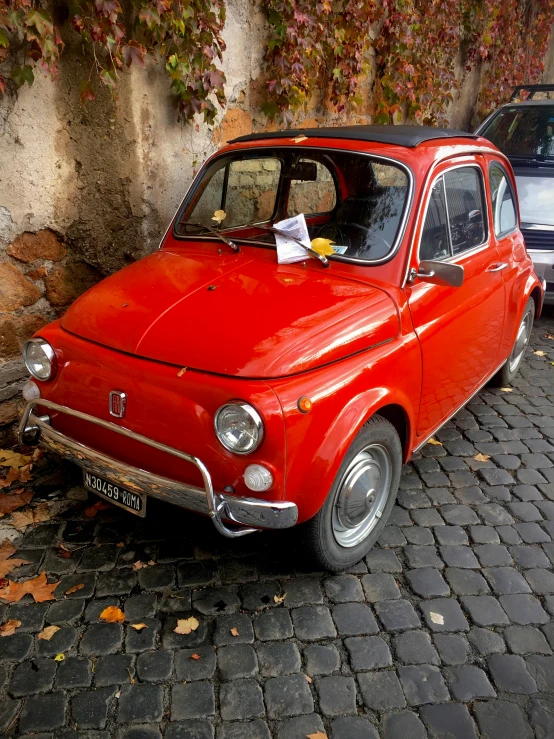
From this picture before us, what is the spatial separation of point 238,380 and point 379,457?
37.9 inches

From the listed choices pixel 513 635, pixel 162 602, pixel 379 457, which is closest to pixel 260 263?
pixel 379 457

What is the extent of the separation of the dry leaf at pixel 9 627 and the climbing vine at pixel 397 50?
4755 mm

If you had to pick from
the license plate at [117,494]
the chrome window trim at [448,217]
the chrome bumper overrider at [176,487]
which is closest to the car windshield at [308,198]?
the chrome window trim at [448,217]

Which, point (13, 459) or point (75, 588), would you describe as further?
point (13, 459)

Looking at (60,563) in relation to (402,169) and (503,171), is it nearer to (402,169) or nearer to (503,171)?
(402,169)

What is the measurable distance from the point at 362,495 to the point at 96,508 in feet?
4.82

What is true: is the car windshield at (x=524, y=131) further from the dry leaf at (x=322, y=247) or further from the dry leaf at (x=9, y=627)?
the dry leaf at (x=9, y=627)

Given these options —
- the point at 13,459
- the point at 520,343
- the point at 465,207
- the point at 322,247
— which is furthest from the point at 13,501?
the point at 520,343

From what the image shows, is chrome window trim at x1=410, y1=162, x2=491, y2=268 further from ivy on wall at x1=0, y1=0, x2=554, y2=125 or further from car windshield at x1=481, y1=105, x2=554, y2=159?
car windshield at x1=481, y1=105, x2=554, y2=159

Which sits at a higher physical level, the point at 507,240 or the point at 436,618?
the point at 507,240

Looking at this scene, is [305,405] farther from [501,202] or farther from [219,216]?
[501,202]

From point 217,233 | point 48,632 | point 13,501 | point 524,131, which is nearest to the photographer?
point 48,632

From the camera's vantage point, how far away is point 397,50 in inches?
287

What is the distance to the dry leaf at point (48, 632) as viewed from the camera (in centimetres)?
252
